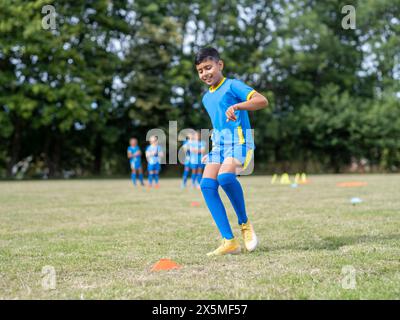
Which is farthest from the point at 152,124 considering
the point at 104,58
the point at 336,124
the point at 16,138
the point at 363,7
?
the point at 363,7

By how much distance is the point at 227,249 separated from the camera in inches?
216

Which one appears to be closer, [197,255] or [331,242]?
[197,255]

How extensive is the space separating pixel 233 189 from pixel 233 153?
0.37 m

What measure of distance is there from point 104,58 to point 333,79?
1861cm

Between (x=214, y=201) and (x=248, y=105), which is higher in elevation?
(x=248, y=105)

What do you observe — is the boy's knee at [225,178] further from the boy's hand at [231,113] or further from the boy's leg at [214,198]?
the boy's hand at [231,113]

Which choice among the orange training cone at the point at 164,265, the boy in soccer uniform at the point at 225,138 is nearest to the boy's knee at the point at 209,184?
the boy in soccer uniform at the point at 225,138

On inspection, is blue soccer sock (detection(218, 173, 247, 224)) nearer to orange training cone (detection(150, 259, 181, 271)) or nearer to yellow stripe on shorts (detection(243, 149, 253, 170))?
yellow stripe on shorts (detection(243, 149, 253, 170))

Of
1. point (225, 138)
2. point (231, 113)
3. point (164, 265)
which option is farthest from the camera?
point (225, 138)

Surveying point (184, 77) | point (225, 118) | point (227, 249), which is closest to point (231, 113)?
point (225, 118)

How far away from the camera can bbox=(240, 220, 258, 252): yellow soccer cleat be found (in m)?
5.64

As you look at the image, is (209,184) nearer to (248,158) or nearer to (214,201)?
(214,201)
